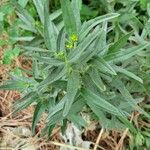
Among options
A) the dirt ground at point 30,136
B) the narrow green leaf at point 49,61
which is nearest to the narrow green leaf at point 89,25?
the narrow green leaf at point 49,61

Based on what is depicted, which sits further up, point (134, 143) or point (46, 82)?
point (46, 82)

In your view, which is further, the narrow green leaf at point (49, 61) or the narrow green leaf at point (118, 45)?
the narrow green leaf at point (118, 45)

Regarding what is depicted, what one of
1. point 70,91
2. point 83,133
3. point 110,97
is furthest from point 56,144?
point 70,91

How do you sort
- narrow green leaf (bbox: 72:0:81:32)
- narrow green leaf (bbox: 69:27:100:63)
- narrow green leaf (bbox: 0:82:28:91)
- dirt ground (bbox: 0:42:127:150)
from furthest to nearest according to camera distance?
1. dirt ground (bbox: 0:42:127:150)
2. narrow green leaf (bbox: 0:82:28:91)
3. narrow green leaf (bbox: 72:0:81:32)
4. narrow green leaf (bbox: 69:27:100:63)

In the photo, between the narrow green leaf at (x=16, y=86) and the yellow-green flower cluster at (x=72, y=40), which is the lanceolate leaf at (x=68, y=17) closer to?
the yellow-green flower cluster at (x=72, y=40)

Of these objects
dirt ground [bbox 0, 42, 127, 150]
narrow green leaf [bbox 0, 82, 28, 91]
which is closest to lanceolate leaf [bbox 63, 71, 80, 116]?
narrow green leaf [bbox 0, 82, 28, 91]

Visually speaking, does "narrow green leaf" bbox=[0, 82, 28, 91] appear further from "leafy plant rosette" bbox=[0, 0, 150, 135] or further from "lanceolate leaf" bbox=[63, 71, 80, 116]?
"lanceolate leaf" bbox=[63, 71, 80, 116]

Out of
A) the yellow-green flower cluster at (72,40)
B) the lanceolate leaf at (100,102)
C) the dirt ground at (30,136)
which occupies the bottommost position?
the dirt ground at (30,136)

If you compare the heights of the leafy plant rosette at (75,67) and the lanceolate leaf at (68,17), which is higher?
the lanceolate leaf at (68,17)

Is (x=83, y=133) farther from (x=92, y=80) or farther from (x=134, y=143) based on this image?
(x=92, y=80)
